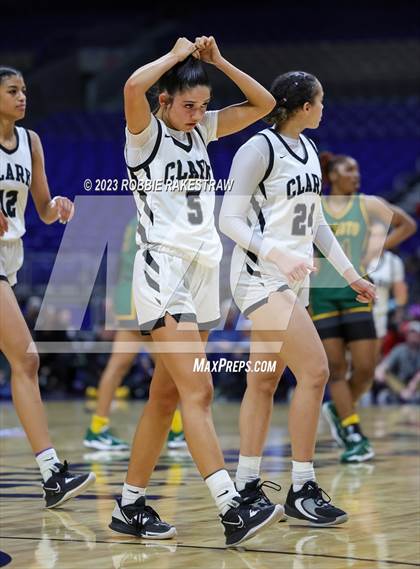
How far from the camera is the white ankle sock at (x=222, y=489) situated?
3.96 m

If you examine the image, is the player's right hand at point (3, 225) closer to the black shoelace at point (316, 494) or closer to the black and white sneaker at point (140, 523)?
the black and white sneaker at point (140, 523)

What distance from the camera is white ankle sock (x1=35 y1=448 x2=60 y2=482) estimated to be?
4941 mm

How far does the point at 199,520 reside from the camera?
4.62m

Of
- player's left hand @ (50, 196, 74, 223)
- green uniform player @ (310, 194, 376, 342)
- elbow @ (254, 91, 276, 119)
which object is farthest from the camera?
green uniform player @ (310, 194, 376, 342)

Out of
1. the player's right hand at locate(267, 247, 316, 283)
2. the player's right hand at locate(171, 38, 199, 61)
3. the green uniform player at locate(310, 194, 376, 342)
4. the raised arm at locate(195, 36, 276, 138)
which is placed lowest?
the green uniform player at locate(310, 194, 376, 342)

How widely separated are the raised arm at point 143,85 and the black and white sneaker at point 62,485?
5.52 ft

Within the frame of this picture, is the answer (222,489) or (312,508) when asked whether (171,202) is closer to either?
(222,489)

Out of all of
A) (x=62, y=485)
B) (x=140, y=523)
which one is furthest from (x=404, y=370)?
(x=140, y=523)

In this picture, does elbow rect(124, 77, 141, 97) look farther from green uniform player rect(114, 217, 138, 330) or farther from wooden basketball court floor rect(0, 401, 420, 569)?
green uniform player rect(114, 217, 138, 330)

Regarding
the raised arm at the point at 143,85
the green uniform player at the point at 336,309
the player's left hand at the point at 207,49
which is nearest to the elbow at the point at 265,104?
the player's left hand at the point at 207,49

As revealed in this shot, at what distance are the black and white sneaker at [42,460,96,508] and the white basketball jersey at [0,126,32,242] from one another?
3.61ft

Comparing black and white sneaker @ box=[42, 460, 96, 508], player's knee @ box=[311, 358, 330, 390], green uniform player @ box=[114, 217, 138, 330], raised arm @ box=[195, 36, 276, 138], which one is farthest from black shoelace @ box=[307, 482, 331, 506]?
green uniform player @ box=[114, 217, 138, 330]

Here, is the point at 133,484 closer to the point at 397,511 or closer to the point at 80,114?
the point at 397,511

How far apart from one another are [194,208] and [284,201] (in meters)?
0.58
